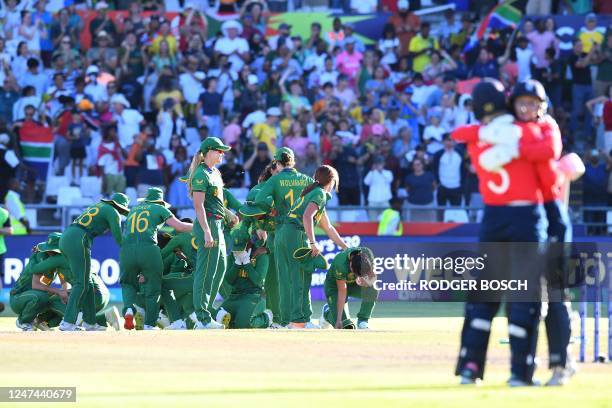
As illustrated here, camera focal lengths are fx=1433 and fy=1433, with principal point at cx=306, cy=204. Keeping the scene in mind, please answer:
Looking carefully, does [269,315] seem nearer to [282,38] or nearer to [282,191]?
[282,191]

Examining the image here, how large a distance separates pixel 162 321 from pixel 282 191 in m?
2.47

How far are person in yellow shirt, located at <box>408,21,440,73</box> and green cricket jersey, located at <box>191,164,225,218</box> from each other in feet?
48.3

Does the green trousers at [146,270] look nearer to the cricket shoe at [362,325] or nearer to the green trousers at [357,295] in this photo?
the green trousers at [357,295]

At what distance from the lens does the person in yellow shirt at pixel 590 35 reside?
31.3 metres

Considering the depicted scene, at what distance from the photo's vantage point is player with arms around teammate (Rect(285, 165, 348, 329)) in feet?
58.9

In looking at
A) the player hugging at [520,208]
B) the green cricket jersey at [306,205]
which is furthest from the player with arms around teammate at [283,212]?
→ the player hugging at [520,208]

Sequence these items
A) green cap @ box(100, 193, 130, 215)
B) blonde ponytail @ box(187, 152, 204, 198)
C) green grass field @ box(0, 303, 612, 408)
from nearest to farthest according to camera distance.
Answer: green grass field @ box(0, 303, 612, 408) → blonde ponytail @ box(187, 152, 204, 198) → green cap @ box(100, 193, 130, 215)

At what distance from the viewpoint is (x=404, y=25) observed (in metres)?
32.6

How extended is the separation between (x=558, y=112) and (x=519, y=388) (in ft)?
64.8

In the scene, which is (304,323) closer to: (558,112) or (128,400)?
(128,400)

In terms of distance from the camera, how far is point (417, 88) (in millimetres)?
30906

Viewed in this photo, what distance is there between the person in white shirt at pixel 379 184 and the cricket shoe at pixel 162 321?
969 centimetres

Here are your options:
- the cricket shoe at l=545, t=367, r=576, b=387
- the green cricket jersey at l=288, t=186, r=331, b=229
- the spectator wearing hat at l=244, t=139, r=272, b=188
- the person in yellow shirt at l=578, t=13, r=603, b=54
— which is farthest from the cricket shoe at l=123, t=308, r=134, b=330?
the person in yellow shirt at l=578, t=13, r=603, b=54

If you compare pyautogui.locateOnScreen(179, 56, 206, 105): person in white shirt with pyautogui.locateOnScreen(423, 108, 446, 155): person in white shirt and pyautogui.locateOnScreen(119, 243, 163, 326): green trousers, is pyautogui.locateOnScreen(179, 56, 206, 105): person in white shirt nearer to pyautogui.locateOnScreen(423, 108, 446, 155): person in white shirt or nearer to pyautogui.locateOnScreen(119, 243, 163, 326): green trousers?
pyautogui.locateOnScreen(423, 108, 446, 155): person in white shirt
